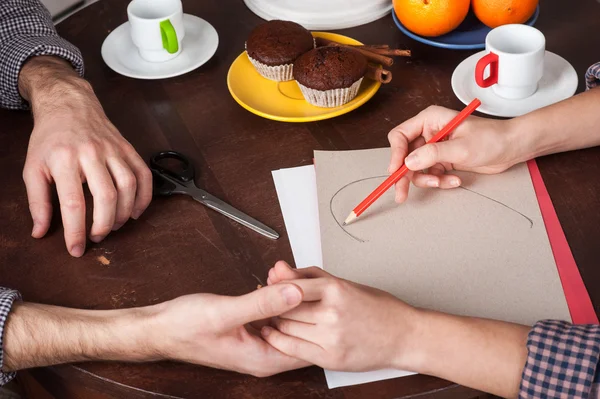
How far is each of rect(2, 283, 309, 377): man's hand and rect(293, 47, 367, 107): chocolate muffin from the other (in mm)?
517

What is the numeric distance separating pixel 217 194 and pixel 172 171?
3.8 inches

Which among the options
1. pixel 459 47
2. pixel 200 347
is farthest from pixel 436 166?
pixel 200 347

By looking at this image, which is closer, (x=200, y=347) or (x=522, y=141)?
(x=200, y=347)

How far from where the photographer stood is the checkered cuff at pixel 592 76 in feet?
4.44

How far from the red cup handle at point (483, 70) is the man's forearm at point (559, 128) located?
0.15 metres

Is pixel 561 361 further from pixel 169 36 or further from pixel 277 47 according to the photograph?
pixel 169 36

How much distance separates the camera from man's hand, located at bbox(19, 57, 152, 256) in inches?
46.3

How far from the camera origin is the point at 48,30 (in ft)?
5.19

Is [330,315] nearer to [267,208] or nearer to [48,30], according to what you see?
[267,208]

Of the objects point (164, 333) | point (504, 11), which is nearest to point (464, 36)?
point (504, 11)

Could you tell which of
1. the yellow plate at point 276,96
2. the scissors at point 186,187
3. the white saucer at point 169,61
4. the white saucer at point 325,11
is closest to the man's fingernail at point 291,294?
the scissors at point 186,187

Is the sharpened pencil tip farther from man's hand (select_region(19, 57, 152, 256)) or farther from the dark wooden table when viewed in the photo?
man's hand (select_region(19, 57, 152, 256))

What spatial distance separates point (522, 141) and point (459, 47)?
39cm

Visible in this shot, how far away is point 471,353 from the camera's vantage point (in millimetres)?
984
